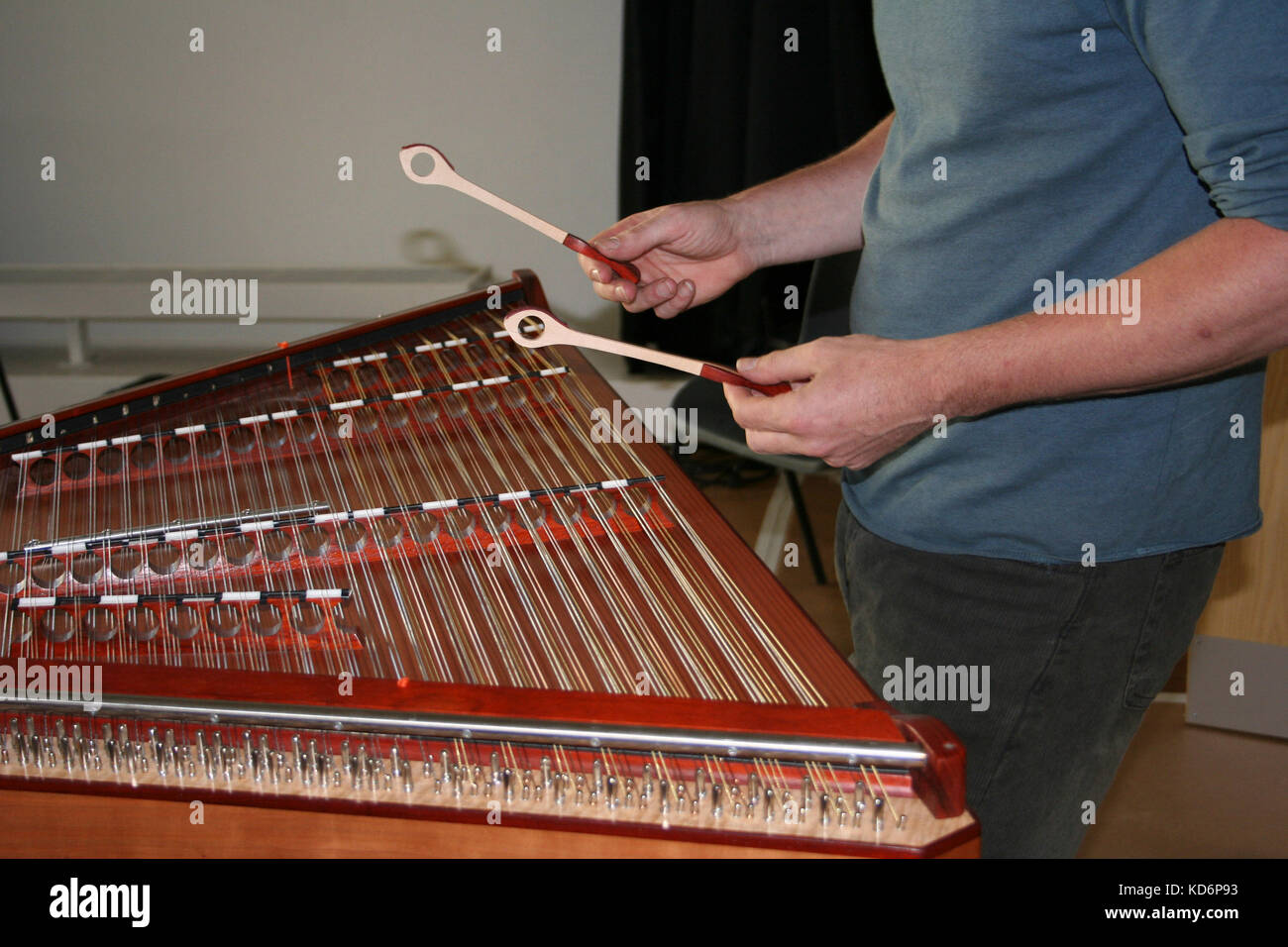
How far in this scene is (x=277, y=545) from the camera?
1134 millimetres

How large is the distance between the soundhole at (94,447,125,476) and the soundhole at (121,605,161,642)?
13.1 inches

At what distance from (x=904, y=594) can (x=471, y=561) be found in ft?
1.34

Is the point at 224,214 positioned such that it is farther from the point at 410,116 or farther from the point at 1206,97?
the point at 1206,97

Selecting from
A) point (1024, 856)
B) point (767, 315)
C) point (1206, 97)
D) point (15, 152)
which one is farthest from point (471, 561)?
point (15, 152)

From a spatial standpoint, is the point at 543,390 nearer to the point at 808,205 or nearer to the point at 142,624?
the point at 808,205

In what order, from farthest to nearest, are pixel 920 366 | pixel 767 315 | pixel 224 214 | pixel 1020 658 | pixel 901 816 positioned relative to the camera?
pixel 224 214
pixel 767 315
pixel 1020 658
pixel 920 366
pixel 901 816

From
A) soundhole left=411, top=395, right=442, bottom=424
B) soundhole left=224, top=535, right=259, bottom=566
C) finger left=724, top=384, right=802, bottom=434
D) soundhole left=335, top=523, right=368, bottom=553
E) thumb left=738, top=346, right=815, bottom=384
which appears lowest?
soundhole left=224, top=535, right=259, bottom=566

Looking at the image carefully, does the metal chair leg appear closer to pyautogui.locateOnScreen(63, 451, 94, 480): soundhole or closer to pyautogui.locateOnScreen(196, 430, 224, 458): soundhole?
pyautogui.locateOnScreen(196, 430, 224, 458): soundhole

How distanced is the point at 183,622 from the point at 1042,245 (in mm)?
783

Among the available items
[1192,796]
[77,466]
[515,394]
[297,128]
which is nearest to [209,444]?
[77,466]

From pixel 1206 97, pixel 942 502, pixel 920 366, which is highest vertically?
pixel 1206 97

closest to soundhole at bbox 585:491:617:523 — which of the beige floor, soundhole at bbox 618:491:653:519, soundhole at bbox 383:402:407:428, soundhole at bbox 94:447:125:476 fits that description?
soundhole at bbox 618:491:653:519

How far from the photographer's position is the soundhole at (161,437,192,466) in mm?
1334

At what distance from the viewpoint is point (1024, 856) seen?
111 cm
